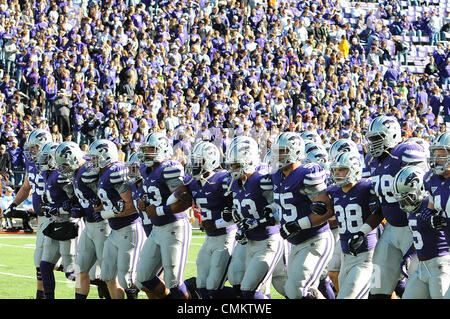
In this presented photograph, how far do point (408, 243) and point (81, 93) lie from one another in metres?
10.9

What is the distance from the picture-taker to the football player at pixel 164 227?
8.59m

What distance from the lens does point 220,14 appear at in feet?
70.9

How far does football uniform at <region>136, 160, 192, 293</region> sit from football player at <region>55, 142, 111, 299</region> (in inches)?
25.3

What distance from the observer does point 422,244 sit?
273 inches

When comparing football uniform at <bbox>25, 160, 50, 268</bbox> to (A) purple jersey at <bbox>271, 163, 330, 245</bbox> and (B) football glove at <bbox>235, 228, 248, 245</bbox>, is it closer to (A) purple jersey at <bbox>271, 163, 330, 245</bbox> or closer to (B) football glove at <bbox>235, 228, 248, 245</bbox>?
(B) football glove at <bbox>235, 228, 248, 245</bbox>

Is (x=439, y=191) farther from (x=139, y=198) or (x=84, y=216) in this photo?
(x=84, y=216)

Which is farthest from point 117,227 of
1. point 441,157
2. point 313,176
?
point 441,157

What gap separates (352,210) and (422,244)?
0.91 meters

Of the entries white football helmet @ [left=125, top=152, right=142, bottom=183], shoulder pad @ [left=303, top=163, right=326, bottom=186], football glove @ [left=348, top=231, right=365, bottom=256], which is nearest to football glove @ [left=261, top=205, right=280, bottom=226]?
shoulder pad @ [left=303, top=163, right=326, bottom=186]

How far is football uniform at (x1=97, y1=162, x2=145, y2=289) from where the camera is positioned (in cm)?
894

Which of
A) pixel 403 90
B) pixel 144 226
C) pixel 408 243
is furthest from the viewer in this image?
pixel 403 90

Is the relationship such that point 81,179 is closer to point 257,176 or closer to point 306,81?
point 257,176

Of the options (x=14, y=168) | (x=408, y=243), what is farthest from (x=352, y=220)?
(x=14, y=168)

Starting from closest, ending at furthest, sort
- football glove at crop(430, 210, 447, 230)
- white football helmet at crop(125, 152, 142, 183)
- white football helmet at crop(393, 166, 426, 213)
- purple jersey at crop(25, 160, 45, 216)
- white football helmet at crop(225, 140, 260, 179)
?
1. football glove at crop(430, 210, 447, 230)
2. white football helmet at crop(393, 166, 426, 213)
3. white football helmet at crop(225, 140, 260, 179)
4. white football helmet at crop(125, 152, 142, 183)
5. purple jersey at crop(25, 160, 45, 216)
